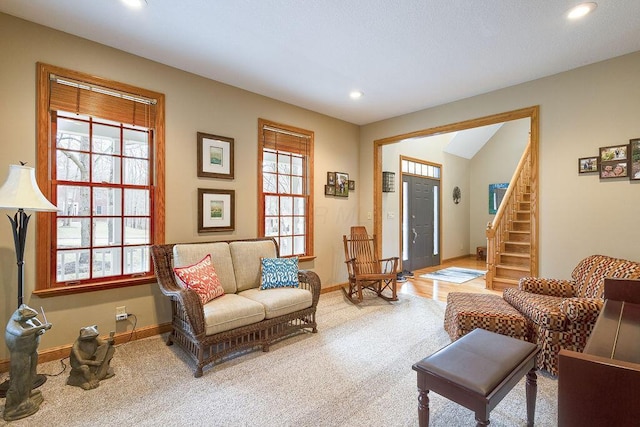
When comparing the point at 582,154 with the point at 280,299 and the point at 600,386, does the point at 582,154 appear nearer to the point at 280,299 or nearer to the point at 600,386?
the point at 600,386

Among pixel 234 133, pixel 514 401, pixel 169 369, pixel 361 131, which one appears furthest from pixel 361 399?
pixel 361 131

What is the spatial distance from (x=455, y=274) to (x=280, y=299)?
4492 mm

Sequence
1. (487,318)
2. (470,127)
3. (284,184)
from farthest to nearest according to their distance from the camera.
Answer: (284,184)
(470,127)
(487,318)

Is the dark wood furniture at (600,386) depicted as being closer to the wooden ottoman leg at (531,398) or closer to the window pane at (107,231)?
the wooden ottoman leg at (531,398)

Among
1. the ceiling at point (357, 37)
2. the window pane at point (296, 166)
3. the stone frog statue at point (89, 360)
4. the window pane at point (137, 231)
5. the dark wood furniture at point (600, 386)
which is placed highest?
the ceiling at point (357, 37)

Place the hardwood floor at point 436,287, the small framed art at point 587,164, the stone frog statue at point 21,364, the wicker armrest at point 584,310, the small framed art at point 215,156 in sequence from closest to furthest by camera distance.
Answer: the stone frog statue at point 21,364 < the wicker armrest at point 584,310 < the small framed art at point 587,164 < the small framed art at point 215,156 < the hardwood floor at point 436,287

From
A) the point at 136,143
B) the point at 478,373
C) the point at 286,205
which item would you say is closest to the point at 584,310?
the point at 478,373

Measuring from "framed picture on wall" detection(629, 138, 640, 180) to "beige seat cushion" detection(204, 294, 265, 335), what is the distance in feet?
12.2

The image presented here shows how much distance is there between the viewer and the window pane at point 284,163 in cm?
427

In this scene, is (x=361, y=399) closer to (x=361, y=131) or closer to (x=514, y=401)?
(x=514, y=401)

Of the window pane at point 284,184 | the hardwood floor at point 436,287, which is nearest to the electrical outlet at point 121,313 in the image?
the window pane at point 284,184

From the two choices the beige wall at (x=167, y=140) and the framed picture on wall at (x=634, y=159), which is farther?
the framed picture on wall at (x=634, y=159)

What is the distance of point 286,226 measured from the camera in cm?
436

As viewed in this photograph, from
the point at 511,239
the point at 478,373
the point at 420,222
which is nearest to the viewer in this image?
the point at 478,373
